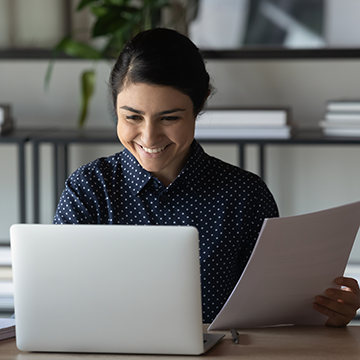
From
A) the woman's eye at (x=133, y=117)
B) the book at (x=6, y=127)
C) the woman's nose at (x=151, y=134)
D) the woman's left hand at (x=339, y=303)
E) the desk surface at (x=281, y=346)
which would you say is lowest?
the desk surface at (x=281, y=346)

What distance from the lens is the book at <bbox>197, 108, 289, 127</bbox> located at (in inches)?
80.8

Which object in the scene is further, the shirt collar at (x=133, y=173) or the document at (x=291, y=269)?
the shirt collar at (x=133, y=173)

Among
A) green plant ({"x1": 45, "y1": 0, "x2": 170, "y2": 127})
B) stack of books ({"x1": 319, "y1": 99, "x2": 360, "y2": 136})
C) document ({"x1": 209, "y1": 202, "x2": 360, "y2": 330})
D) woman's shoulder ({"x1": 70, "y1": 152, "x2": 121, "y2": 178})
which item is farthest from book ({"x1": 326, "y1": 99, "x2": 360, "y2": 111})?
document ({"x1": 209, "y1": 202, "x2": 360, "y2": 330})

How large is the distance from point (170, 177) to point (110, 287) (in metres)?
0.59

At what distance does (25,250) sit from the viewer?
2.92 ft

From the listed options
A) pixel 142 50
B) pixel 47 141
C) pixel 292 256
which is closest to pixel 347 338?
pixel 292 256

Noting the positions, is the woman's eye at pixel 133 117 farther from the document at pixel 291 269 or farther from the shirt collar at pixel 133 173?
the document at pixel 291 269

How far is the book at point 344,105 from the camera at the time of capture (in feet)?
6.71

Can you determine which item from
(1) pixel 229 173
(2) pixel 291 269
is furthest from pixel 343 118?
(2) pixel 291 269

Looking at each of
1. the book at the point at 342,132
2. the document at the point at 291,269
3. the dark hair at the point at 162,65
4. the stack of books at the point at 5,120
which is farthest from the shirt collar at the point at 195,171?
the stack of books at the point at 5,120

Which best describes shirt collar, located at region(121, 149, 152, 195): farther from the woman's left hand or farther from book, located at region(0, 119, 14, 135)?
book, located at region(0, 119, 14, 135)

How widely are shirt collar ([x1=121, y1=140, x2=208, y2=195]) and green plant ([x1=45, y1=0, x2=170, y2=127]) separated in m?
0.88

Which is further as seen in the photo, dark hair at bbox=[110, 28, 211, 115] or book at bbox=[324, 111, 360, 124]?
book at bbox=[324, 111, 360, 124]

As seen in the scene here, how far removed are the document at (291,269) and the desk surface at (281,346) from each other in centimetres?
3
